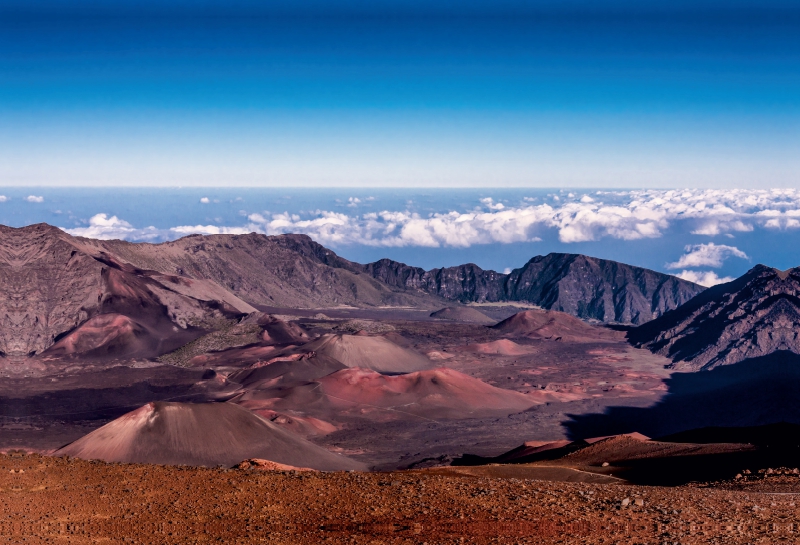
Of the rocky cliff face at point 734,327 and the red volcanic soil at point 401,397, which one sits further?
the rocky cliff face at point 734,327

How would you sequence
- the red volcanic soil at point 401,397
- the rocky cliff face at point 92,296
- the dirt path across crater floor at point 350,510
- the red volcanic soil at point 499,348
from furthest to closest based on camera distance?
the red volcanic soil at point 499,348, the rocky cliff face at point 92,296, the red volcanic soil at point 401,397, the dirt path across crater floor at point 350,510

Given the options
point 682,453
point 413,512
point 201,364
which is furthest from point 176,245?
point 413,512

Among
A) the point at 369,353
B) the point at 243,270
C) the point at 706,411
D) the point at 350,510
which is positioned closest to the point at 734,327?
the point at 706,411

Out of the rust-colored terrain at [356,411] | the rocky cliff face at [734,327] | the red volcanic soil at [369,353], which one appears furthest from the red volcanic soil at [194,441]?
the rocky cliff face at [734,327]

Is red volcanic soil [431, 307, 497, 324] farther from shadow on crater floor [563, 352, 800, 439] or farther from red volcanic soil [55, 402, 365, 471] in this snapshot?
red volcanic soil [55, 402, 365, 471]

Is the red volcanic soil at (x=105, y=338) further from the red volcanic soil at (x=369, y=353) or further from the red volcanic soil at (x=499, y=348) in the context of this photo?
the red volcanic soil at (x=499, y=348)

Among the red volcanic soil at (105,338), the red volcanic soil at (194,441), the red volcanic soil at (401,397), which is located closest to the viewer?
the red volcanic soil at (194,441)

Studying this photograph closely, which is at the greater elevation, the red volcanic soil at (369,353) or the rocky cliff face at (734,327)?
the rocky cliff face at (734,327)

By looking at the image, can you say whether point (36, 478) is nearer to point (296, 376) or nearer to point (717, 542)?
point (717, 542)
